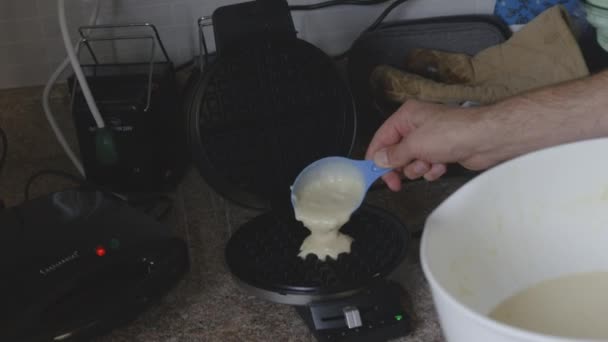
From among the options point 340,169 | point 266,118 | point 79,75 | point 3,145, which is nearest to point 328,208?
point 340,169

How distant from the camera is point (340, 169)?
0.93 m

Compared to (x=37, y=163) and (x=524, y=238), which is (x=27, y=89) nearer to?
(x=37, y=163)

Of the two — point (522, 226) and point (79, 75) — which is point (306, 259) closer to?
point (522, 226)

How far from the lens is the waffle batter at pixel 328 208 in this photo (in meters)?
0.87

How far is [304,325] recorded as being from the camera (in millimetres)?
834

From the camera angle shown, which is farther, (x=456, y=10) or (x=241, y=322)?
(x=456, y=10)

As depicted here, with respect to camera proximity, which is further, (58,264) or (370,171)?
(370,171)

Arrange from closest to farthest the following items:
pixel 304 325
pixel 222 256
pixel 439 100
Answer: pixel 304 325, pixel 222 256, pixel 439 100

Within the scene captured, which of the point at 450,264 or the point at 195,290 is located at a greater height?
the point at 450,264

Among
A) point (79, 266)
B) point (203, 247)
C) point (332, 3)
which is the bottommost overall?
point (203, 247)

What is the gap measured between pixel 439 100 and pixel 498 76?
11 centimetres

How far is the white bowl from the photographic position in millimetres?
732

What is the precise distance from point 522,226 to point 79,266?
488mm

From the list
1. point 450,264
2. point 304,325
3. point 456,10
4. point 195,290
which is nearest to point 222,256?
point 195,290
